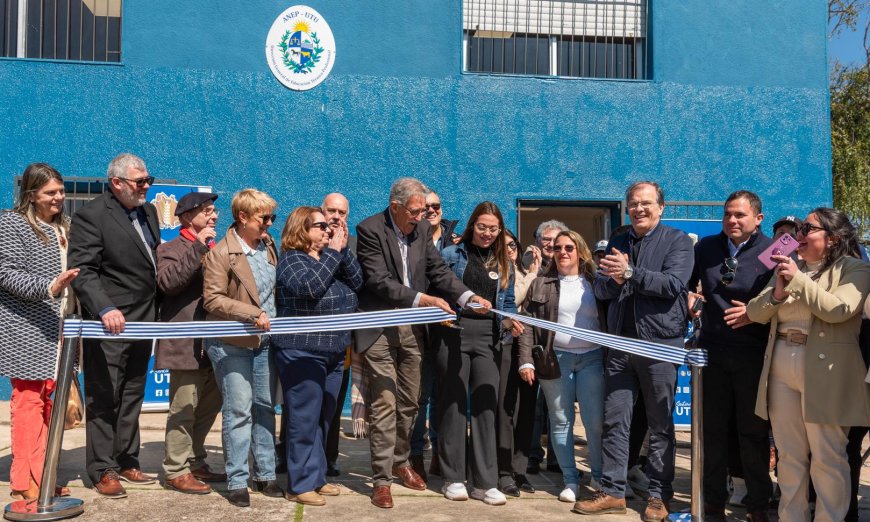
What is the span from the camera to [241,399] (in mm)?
5359

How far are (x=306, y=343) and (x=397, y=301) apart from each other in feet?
2.18

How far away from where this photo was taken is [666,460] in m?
5.32

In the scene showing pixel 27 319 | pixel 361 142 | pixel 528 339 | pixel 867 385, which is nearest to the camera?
pixel 867 385

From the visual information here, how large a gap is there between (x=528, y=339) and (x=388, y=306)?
100 centimetres

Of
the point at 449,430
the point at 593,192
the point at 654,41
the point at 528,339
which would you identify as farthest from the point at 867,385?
the point at 654,41

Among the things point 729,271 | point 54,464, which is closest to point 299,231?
point 54,464

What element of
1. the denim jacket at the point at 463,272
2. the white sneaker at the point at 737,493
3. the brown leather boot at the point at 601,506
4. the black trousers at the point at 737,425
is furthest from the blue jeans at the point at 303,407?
the white sneaker at the point at 737,493

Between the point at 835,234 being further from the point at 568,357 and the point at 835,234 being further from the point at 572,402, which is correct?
the point at 572,402

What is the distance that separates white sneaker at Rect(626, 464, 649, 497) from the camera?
599cm

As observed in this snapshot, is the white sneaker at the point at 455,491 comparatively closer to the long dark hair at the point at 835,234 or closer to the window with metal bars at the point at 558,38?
the long dark hair at the point at 835,234

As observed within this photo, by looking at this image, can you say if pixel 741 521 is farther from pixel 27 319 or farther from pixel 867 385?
pixel 27 319

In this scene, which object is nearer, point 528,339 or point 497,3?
point 528,339

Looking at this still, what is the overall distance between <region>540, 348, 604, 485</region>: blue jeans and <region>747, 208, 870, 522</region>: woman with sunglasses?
1.07m

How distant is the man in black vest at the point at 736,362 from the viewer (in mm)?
5273
